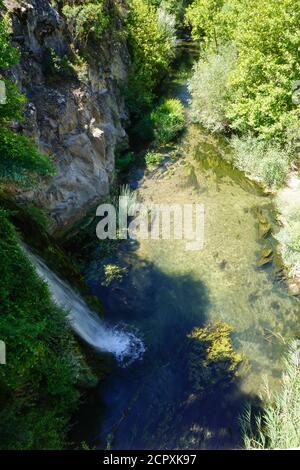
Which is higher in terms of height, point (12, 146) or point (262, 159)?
point (12, 146)

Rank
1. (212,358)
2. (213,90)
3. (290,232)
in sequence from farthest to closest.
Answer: (213,90) < (290,232) < (212,358)

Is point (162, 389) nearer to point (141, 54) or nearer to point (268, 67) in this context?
point (268, 67)

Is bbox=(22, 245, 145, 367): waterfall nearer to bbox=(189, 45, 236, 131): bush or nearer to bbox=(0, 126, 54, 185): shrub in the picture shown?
bbox=(0, 126, 54, 185): shrub

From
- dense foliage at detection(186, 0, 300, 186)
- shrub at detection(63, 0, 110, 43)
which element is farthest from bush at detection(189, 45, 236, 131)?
shrub at detection(63, 0, 110, 43)

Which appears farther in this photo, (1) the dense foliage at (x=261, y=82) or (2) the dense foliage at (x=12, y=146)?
(1) the dense foliage at (x=261, y=82)

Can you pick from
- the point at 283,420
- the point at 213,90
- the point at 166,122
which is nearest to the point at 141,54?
the point at 166,122

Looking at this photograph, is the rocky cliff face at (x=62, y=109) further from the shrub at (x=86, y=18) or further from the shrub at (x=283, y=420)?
the shrub at (x=283, y=420)

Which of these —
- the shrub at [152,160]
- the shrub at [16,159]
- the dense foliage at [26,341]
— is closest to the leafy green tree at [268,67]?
the shrub at [152,160]
